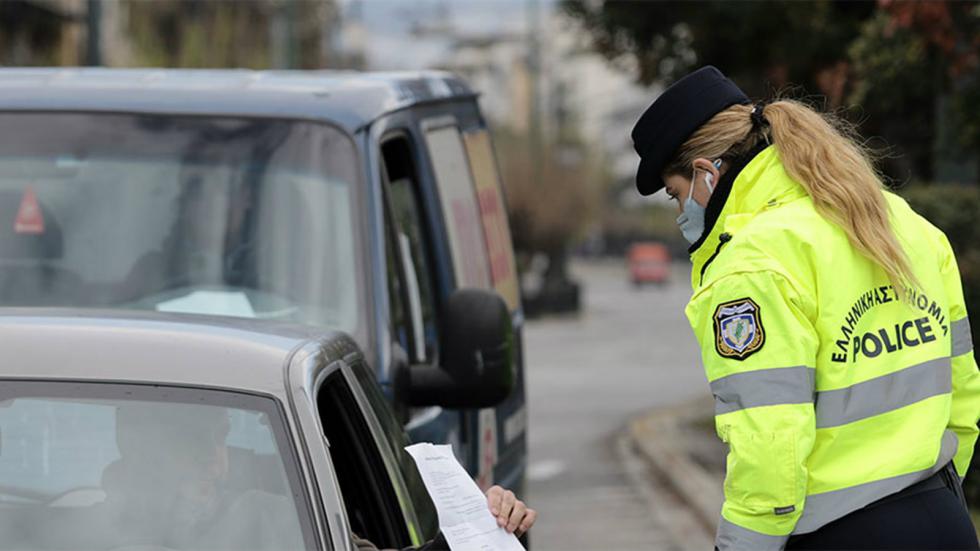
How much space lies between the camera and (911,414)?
3637 mm

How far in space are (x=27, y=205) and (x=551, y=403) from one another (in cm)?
1580

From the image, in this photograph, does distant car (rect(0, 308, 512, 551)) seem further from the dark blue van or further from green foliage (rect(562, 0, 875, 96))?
green foliage (rect(562, 0, 875, 96))

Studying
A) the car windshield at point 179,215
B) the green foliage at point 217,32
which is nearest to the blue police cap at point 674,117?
the car windshield at point 179,215

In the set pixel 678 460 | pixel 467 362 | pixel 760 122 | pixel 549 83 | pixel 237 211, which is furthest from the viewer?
pixel 549 83

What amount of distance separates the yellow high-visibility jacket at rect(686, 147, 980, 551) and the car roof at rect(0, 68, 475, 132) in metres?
2.47

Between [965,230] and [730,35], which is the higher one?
[730,35]

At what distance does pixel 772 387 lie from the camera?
3.46 meters

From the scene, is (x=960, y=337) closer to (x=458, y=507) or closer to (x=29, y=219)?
(x=458, y=507)

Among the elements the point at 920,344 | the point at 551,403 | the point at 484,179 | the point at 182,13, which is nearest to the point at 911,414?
the point at 920,344

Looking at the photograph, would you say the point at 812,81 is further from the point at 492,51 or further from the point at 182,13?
the point at 492,51

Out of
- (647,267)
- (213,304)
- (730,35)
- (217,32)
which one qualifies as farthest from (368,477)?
(647,267)

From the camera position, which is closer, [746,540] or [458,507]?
[746,540]

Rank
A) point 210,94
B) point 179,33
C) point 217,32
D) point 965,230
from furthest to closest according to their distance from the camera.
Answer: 1. point 179,33
2. point 217,32
3. point 965,230
4. point 210,94

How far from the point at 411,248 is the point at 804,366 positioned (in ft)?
9.72
